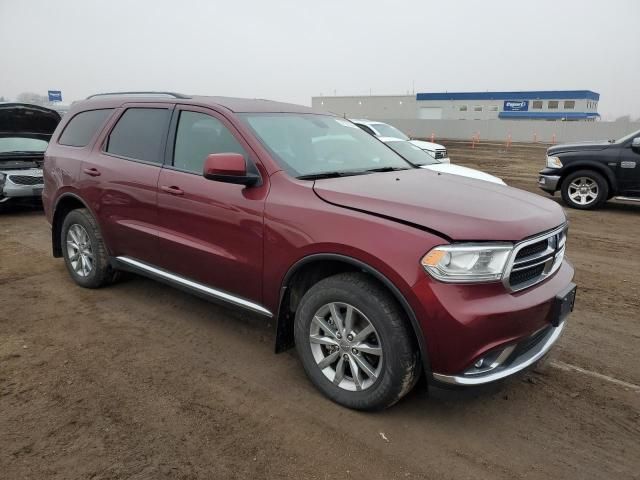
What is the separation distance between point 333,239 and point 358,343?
0.61m

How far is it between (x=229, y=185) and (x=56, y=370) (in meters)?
1.73

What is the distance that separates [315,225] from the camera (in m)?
2.87

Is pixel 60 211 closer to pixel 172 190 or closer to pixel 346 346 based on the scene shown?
pixel 172 190

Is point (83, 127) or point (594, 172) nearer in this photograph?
point (83, 127)

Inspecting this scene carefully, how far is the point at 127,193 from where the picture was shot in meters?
4.12

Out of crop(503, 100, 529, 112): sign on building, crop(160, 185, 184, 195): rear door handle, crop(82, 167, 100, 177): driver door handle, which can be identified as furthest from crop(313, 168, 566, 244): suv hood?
crop(503, 100, 529, 112): sign on building

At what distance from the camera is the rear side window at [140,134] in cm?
401

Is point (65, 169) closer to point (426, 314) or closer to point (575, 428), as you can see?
point (426, 314)

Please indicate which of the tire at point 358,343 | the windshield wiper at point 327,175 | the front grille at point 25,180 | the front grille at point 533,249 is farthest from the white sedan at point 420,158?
the front grille at point 25,180

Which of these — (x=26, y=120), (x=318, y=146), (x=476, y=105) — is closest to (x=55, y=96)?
(x=26, y=120)

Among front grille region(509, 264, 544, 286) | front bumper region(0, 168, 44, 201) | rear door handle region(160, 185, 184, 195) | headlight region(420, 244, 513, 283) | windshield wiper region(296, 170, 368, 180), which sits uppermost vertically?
windshield wiper region(296, 170, 368, 180)

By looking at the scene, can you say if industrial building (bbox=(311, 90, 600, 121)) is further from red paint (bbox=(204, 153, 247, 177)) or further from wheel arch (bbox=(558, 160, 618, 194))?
red paint (bbox=(204, 153, 247, 177))

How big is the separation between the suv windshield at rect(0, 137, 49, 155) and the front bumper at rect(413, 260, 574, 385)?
8.60m

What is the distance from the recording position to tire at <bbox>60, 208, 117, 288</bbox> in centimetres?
459
